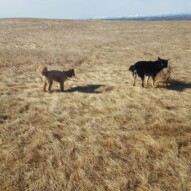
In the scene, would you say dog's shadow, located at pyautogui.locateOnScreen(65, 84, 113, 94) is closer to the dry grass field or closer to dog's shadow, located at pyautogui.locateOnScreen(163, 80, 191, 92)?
the dry grass field

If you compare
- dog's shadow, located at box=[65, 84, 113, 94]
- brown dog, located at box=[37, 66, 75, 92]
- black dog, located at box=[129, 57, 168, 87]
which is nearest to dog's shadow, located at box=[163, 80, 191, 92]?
black dog, located at box=[129, 57, 168, 87]

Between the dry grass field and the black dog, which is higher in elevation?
the black dog

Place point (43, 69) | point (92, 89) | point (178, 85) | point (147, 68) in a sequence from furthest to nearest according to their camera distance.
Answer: point (178, 85) → point (92, 89) → point (147, 68) → point (43, 69)

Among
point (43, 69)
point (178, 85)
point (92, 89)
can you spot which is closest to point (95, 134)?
point (43, 69)

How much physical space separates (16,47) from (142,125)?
68.2 feet

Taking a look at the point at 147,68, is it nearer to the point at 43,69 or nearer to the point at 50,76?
the point at 50,76

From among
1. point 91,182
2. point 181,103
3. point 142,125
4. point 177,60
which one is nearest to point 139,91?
point 181,103

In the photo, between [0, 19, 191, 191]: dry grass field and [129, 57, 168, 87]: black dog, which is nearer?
[0, 19, 191, 191]: dry grass field

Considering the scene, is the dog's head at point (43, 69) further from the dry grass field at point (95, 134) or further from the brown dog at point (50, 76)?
the dry grass field at point (95, 134)

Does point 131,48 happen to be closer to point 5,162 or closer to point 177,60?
point 177,60

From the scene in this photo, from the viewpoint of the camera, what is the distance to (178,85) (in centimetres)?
1480

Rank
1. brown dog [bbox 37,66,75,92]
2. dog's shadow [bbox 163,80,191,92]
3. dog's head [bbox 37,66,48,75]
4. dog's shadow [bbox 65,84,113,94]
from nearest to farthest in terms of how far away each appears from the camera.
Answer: dog's head [bbox 37,66,48,75] < brown dog [bbox 37,66,75,92] < dog's shadow [bbox 65,84,113,94] < dog's shadow [bbox 163,80,191,92]

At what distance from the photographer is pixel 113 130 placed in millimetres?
9695

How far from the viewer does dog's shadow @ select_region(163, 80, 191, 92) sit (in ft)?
46.6
